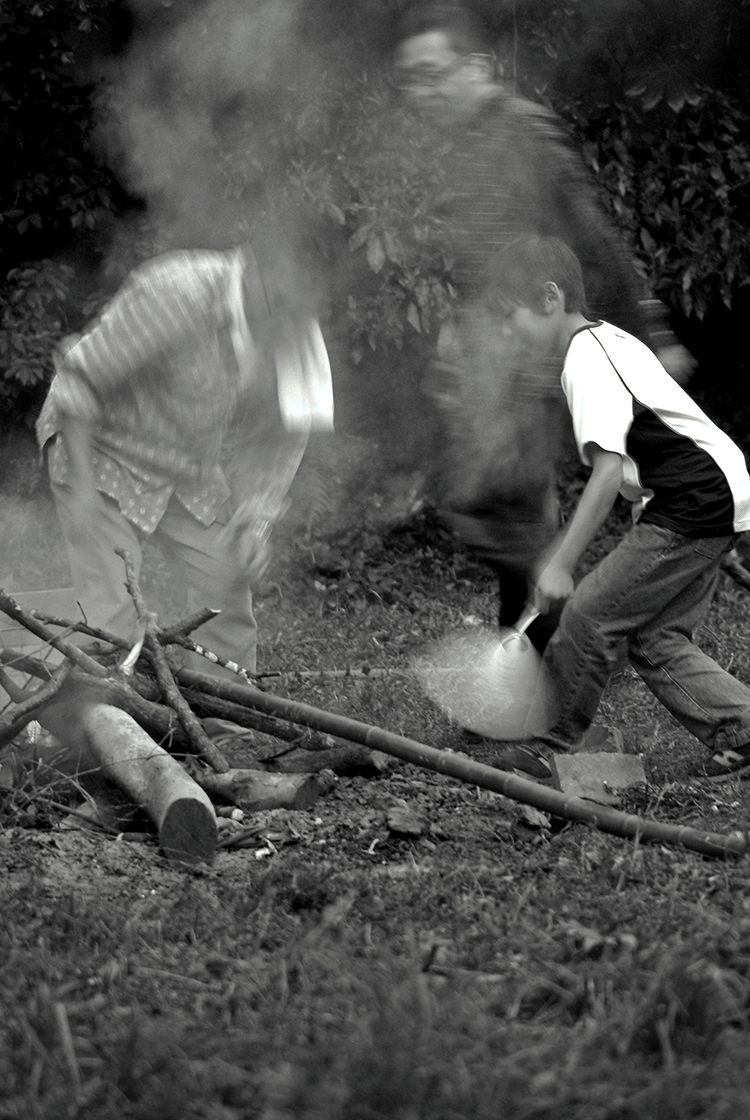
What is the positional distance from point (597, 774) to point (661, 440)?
2.99 ft

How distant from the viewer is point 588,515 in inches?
143

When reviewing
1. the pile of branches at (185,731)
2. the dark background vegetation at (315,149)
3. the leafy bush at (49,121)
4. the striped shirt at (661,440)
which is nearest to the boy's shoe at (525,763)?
the pile of branches at (185,731)

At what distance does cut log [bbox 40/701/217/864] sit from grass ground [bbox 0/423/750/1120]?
0.25 ft

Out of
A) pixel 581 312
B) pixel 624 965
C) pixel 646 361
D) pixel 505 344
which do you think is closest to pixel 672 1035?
pixel 624 965

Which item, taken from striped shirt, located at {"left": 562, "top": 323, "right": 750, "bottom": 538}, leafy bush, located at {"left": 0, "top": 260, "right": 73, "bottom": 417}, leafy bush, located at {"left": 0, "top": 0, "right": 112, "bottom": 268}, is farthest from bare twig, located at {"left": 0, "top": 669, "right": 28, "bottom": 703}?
leafy bush, located at {"left": 0, "top": 0, "right": 112, "bottom": 268}

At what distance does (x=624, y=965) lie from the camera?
2170 millimetres

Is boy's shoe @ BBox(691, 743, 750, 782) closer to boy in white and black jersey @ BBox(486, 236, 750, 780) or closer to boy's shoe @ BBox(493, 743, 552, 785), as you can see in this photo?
boy in white and black jersey @ BBox(486, 236, 750, 780)

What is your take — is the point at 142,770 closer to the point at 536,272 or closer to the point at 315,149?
the point at 536,272

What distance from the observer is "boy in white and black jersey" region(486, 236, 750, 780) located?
3672mm

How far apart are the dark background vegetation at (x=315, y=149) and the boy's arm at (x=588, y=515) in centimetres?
327

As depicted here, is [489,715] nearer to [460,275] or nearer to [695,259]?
[460,275]

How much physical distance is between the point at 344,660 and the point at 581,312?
82.9 inches

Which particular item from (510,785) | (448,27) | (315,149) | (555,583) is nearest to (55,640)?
(510,785)

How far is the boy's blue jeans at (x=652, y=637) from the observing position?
376 centimetres
